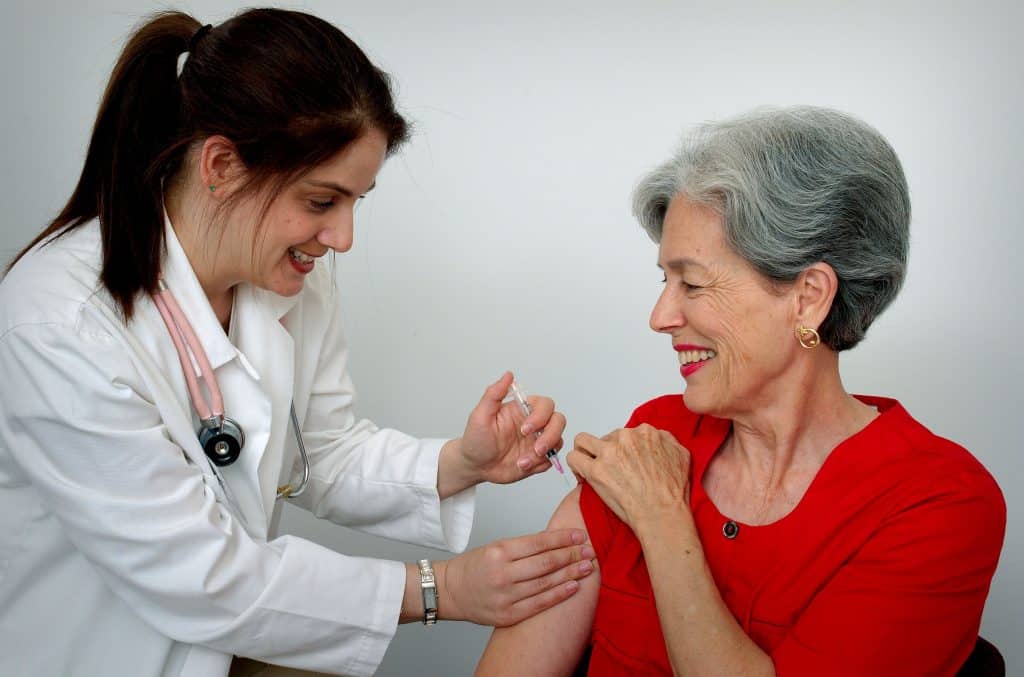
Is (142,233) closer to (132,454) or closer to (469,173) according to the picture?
(132,454)

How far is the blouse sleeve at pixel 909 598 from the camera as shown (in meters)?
1.40

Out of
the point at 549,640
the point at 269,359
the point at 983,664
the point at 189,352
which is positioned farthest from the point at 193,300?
the point at 983,664

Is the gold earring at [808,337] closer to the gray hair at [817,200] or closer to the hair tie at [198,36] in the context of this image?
the gray hair at [817,200]

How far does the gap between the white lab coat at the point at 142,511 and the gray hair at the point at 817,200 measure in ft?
2.66

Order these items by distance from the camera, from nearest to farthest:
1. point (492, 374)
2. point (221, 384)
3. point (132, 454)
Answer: point (132, 454), point (221, 384), point (492, 374)

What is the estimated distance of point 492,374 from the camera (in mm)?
2723

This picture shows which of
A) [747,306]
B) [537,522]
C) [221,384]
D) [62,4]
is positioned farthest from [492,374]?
[62,4]

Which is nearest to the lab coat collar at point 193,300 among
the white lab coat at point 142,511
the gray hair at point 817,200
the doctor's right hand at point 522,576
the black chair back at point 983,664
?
the white lab coat at point 142,511

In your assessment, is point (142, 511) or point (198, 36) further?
point (198, 36)

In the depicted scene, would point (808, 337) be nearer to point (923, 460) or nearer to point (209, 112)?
point (923, 460)

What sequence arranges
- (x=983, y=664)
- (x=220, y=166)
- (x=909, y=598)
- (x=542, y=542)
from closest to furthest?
(x=909, y=598) < (x=983, y=664) < (x=220, y=166) < (x=542, y=542)

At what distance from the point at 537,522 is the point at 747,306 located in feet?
4.25

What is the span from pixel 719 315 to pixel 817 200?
0.22 metres

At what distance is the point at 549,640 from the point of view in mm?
1719
